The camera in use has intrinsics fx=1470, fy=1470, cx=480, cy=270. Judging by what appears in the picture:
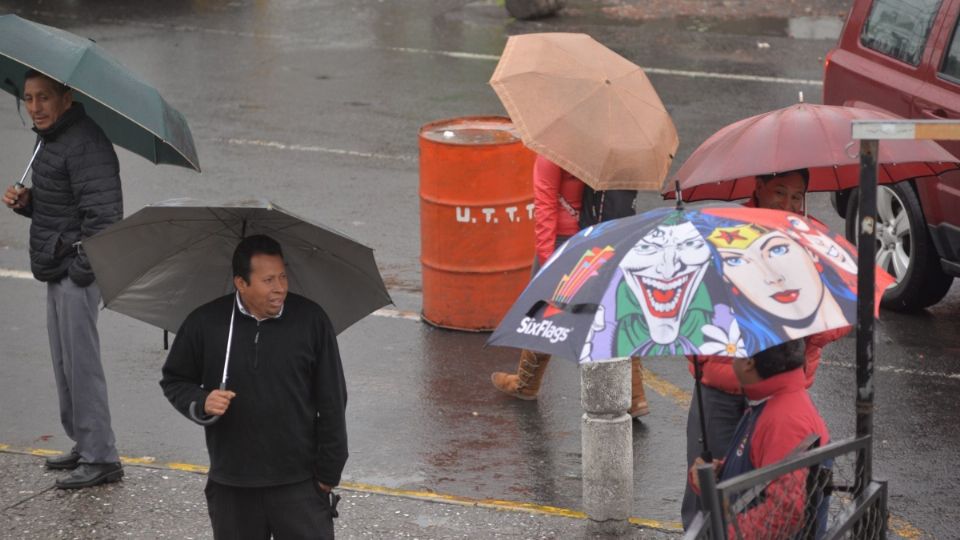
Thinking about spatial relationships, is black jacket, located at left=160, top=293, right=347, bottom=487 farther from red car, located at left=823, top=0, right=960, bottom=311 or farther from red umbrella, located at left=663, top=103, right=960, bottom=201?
red car, located at left=823, top=0, right=960, bottom=311

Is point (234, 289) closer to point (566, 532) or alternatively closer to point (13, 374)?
point (566, 532)

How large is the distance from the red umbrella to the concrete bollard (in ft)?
3.26

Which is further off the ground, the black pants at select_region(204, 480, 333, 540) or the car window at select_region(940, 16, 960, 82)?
the car window at select_region(940, 16, 960, 82)

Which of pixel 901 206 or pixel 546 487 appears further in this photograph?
pixel 901 206

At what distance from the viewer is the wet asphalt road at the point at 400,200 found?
24.3 ft

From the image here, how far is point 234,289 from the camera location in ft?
17.6

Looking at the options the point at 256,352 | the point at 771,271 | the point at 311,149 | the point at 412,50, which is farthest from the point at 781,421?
the point at 412,50

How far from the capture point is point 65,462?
23.1ft

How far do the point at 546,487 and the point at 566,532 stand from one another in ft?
2.19

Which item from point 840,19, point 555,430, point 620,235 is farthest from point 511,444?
point 840,19

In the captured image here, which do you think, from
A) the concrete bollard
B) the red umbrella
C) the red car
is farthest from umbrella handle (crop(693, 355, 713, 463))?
the red car

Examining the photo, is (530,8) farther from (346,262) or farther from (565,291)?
(565,291)

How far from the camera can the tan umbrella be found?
6.71 metres

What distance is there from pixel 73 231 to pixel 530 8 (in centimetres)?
1304
